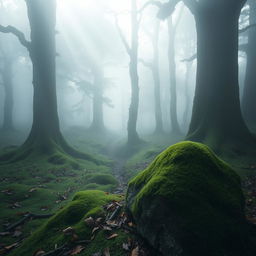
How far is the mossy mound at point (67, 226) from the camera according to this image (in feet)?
9.93

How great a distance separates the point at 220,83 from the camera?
8.62m

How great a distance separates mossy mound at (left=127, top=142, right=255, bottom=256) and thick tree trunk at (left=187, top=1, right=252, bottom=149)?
544 cm

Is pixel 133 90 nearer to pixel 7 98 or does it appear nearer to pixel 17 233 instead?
pixel 17 233

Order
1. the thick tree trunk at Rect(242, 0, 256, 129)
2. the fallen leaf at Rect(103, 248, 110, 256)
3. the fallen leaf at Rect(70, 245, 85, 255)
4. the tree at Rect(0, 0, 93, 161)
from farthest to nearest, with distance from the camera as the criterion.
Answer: the thick tree trunk at Rect(242, 0, 256, 129) → the tree at Rect(0, 0, 93, 161) → the fallen leaf at Rect(70, 245, 85, 255) → the fallen leaf at Rect(103, 248, 110, 256)

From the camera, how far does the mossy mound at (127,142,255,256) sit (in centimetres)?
214

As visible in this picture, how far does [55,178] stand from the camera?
8.95 metres

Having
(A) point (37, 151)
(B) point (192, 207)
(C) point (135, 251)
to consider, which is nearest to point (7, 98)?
(A) point (37, 151)

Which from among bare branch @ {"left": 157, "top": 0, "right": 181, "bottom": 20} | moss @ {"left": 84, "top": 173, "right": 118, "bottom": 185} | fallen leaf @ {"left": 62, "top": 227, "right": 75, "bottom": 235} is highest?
bare branch @ {"left": 157, "top": 0, "right": 181, "bottom": 20}

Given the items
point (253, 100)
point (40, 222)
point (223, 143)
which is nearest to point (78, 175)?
point (40, 222)

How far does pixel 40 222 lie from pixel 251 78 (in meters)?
18.1

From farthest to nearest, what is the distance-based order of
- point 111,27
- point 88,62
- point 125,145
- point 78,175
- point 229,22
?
point 88,62, point 111,27, point 125,145, point 78,175, point 229,22

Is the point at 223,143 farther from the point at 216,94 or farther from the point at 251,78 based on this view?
the point at 251,78

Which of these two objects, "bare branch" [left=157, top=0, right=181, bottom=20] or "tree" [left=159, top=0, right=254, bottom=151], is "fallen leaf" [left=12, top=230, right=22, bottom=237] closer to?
"tree" [left=159, top=0, right=254, bottom=151]

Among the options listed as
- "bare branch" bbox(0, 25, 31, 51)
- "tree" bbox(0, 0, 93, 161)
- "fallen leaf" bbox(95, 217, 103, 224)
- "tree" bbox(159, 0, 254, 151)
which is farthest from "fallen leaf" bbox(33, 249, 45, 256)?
"bare branch" bbox(0, 25, 31, 51)
